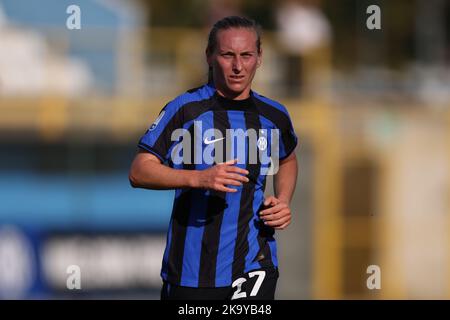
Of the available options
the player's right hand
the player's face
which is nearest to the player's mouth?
the player's face

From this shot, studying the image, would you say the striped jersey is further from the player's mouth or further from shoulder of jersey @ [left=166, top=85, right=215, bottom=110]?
the player's mouth

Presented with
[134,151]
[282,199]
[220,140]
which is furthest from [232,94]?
[134,151]

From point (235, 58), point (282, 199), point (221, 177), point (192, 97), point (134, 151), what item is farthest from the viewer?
point (134, 151)

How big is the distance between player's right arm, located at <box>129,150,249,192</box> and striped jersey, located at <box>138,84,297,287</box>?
10 centimetres

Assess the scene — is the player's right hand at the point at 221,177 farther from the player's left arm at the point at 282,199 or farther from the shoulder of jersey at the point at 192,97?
the shoulder of jersey at the point at 192,97

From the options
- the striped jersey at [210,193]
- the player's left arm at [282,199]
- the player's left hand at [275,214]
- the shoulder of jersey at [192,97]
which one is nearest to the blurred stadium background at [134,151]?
the player's left arm at [282,199]

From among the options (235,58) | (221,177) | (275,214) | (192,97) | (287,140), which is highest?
(235,58)

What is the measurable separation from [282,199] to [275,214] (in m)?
0.30

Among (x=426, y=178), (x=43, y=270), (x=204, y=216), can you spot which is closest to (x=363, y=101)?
(x=426, y=178)

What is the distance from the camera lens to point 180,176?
588 centimetres

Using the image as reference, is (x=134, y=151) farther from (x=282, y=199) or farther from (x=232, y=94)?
(x=232, y=94)

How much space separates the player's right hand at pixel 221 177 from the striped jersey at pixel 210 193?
37cm

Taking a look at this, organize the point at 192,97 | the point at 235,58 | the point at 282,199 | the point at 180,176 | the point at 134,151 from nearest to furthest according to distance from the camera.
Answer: the point at 180,176 → the point at 235,58 → the point at 192,97 → the point at 282,199 → the point at 134,151

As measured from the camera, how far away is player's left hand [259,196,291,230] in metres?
6.10
